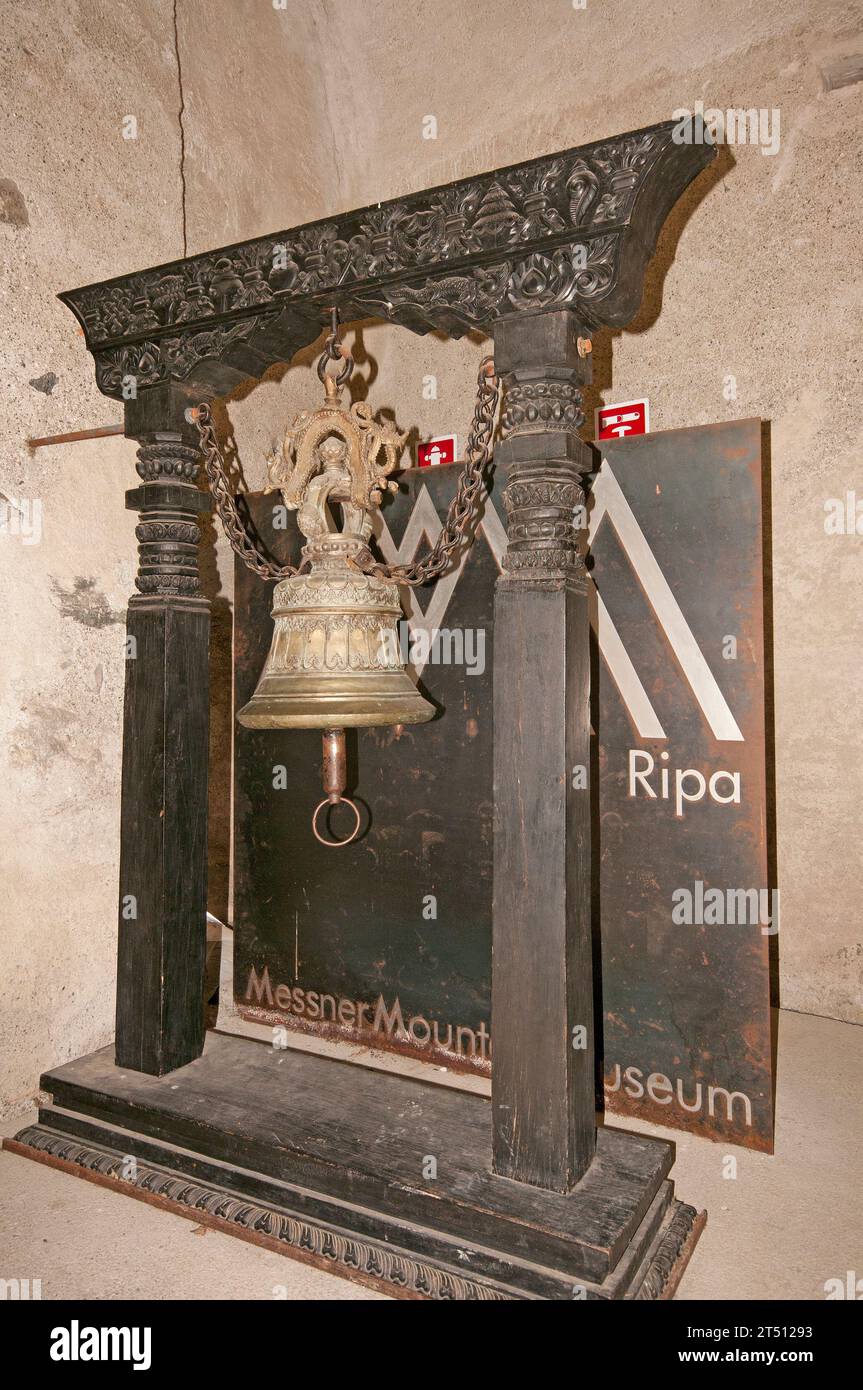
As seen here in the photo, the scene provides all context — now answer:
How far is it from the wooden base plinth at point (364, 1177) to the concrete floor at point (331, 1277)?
60mm

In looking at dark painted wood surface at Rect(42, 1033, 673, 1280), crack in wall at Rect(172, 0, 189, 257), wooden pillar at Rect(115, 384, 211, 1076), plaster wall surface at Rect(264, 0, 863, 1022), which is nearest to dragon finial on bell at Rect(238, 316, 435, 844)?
wooden pillar at Rect(115, 384, 211, 1076)

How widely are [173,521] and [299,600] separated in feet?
2.39

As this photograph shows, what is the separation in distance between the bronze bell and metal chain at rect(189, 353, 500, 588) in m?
0.10

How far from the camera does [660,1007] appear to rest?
298 centimetres

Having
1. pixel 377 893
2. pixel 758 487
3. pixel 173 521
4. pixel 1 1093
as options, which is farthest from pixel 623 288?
pixel 1 1093

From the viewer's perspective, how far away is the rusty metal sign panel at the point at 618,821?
2.87 metres

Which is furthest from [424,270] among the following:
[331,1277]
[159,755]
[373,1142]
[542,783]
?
[331,1277]

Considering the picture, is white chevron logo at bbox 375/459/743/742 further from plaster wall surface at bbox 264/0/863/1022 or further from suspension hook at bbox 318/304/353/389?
plaster wall surface at bbox 264/0/863/1022

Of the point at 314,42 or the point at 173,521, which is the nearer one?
the point at 173,521

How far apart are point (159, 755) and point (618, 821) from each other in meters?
1.65

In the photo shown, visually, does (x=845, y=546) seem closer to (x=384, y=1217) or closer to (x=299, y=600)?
(x=299, y=600)

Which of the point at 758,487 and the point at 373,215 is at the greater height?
the point at 373,215

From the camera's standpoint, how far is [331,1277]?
2111 millimetres

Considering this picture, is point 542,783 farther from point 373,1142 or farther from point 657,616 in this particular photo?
point 657,616
